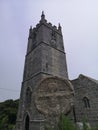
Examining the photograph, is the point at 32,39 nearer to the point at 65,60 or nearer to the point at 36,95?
the point at 65,60

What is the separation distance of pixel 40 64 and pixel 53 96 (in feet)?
53.1

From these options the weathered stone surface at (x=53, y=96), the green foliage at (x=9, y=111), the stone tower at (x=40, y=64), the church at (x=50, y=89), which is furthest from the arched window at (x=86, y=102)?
the green foliage at (x=9, y=111)

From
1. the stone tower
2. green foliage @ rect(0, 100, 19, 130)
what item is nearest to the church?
the stone tower

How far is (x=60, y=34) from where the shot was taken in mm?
26062

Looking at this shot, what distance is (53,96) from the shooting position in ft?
6.99

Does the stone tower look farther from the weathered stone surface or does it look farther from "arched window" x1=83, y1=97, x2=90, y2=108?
the weathered stone surface

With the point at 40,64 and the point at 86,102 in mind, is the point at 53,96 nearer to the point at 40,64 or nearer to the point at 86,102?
the point at 86,102

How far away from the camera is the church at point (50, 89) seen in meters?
2.06

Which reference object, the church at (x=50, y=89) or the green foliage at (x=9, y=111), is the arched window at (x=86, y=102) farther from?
the green foliage at (x=9, y=111)

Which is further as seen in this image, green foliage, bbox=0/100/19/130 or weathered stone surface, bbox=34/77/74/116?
green foliage, bbox=0/100/19/130

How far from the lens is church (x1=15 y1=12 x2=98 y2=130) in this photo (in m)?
2.06

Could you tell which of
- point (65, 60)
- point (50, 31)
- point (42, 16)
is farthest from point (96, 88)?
point (42, 16)

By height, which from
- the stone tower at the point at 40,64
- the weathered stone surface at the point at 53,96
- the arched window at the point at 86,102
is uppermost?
the stone tower at the point at 40,64

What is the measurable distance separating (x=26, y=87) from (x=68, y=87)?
1792 centimetres
